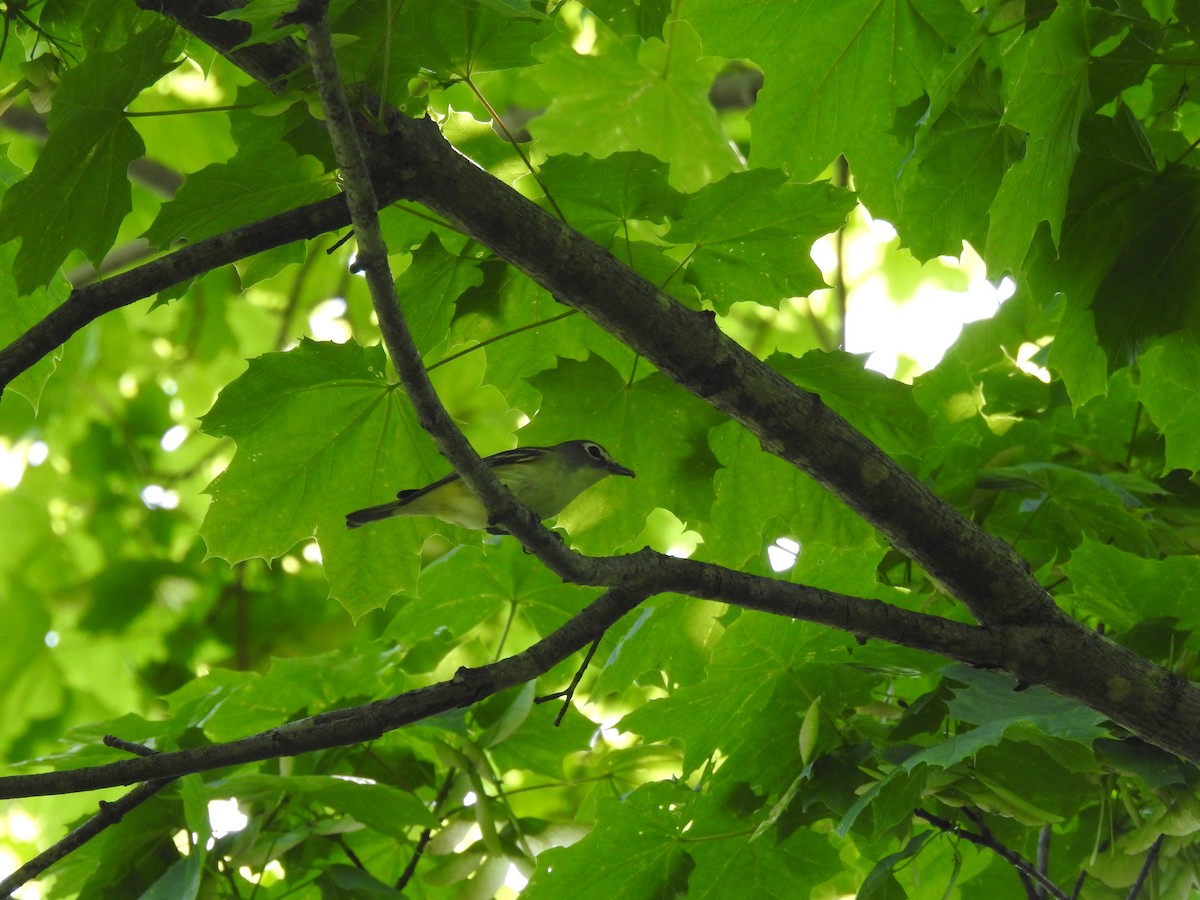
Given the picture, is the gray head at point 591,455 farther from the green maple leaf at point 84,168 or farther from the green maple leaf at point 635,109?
the green maple leaf at point 635,109

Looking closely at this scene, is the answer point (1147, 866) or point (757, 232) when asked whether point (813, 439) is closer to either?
point (757, 232)

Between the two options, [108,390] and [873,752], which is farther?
[108,390]

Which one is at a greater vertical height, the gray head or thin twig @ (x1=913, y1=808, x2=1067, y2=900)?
the gray head

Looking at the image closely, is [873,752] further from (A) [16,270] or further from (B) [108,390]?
(B) [108,390]

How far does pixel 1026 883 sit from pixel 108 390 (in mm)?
5342

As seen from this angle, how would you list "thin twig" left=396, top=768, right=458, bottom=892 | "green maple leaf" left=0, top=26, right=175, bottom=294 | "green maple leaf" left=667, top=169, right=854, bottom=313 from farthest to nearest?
1. "thin twig" left=396, top=768, right=458, bottom=892
2. "green maple leaf" left=667, top=169, right=854, bottom=313
3. "green maple leaf" left=0, top=26, right=175, bottom=294

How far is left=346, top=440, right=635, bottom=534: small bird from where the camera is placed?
7.84 ft

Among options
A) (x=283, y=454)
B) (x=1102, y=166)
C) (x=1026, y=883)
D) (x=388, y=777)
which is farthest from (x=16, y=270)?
(x=1026, y=883)

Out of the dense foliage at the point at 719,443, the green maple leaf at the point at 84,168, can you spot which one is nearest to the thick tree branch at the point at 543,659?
the dense foliage at the point at 719,443

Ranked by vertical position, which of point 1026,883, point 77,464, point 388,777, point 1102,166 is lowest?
point 1026,883

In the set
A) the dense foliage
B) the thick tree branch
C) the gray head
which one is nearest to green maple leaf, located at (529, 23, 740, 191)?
the dense foliage

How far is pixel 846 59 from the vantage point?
262cm

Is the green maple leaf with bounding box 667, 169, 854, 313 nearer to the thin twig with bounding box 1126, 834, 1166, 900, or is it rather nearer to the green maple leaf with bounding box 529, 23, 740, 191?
the thin twig with bounding box 1126, 834, 1166, 900

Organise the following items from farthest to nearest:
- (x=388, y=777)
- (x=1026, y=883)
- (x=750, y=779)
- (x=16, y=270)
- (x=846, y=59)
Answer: (x=388, y=777)
(x=846, y=59)
(x=750, y=779)
(x=1026, y=883)
(x=16, y=270)
